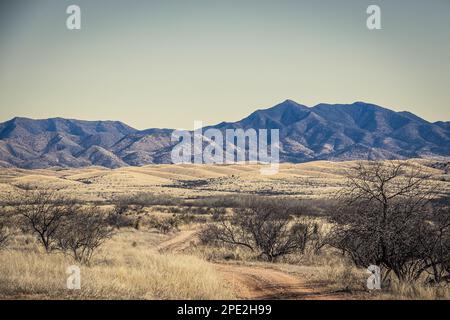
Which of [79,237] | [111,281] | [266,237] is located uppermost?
[111,281]

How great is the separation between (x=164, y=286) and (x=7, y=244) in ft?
41.5

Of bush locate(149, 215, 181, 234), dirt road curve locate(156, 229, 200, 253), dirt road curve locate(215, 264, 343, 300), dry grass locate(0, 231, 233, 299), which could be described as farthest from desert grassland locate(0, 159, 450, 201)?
dry grass locate(0, 231, 233, 299)

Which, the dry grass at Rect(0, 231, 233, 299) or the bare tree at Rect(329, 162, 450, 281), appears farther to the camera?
the bare tree at Rect(329, 162, 450, 281)

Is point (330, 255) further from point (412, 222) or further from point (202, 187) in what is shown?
point (202, 187)

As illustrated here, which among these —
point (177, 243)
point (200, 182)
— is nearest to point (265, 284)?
point (177, 243)

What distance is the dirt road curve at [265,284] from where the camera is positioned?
10.8m

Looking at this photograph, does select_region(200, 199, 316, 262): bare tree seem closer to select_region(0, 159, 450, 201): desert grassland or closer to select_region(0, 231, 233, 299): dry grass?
select_region(0, 231, 233, 299): dry grass

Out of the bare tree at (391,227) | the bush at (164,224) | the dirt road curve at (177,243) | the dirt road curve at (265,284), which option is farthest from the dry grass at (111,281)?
the bush at (164,224)

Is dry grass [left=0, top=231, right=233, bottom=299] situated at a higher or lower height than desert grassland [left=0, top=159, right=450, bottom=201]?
higher

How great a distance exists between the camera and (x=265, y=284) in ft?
40.8

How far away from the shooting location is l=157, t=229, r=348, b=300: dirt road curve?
1084 cm

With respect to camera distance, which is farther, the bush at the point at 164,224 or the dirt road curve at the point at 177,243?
the bush at the point at 164,224

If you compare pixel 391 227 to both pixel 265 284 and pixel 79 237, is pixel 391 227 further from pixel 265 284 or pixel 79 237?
pixel 79 237

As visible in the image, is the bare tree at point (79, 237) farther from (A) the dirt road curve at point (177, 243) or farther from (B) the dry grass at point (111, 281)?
(A) the dirt road curve at point (177, 243)
